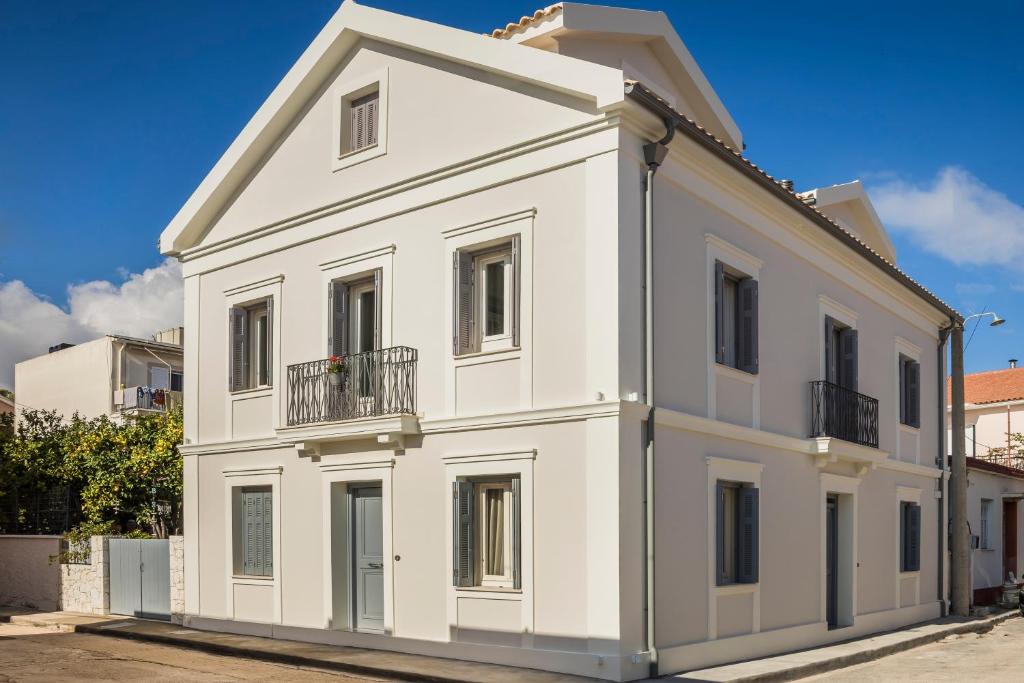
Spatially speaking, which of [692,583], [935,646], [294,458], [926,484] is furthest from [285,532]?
[926,484]

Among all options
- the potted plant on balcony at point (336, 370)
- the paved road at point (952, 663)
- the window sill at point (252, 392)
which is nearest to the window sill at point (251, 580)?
the window sill at point (252, 392)

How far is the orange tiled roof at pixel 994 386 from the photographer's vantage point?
43156 mm

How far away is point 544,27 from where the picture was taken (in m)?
15.8

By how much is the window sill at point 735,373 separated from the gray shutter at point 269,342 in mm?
6972

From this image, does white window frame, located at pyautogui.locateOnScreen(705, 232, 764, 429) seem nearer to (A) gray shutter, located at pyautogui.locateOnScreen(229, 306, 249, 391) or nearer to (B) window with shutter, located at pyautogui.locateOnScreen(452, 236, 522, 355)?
(B) window with shutter, located at pyautogui.locateOnScreen(452, 236, 522, 355)

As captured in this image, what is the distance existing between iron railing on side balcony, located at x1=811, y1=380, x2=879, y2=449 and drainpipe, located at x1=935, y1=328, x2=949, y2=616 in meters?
4.85

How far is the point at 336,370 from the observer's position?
15.2 m

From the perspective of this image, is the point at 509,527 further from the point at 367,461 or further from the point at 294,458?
the point at 294,458

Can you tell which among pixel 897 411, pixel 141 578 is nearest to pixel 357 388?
pixel 141 578

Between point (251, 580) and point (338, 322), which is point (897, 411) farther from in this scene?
point (251, 580)

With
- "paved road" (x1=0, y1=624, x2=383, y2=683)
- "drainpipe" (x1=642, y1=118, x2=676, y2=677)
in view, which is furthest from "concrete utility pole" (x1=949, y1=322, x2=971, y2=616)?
"paved road" (x1=0, y1=624, x2=383, y2=683)

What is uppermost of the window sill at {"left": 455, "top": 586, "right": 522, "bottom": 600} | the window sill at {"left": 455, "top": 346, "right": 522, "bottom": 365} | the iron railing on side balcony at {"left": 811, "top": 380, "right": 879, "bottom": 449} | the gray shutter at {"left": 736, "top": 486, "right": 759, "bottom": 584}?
the window sill at {"left": 455, "top": 346, "right": 522, "bottom": 365}

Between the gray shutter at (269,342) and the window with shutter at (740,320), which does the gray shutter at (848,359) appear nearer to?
the window with shutter at (740,320)

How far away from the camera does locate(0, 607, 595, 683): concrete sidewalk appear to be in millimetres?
12328
